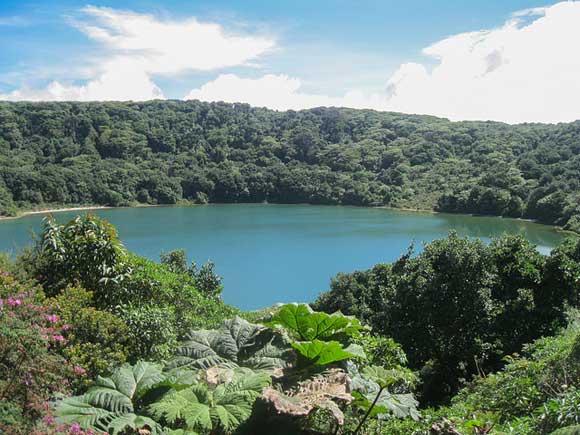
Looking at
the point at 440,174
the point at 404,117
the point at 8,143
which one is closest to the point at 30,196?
the point at 8,143

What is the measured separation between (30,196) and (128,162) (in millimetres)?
27153

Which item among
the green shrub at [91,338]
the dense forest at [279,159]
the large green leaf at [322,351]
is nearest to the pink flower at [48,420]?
the green shrub at [91,338]

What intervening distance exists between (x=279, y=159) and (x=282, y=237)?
55491 mm

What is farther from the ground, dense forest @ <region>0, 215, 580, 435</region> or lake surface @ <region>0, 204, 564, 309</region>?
dense forest @ <region>0, 215, 580, 435</region>

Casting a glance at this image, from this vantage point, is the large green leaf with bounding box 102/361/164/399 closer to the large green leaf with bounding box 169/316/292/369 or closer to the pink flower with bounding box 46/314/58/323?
the large green leaf with bounding box 169/316/292/369

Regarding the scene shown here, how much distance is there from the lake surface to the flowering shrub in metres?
28.5

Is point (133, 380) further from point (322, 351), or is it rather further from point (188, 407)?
point (322, 351)

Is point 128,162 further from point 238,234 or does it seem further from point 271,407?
point 271,407

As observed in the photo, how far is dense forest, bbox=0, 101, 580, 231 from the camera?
76125 mm

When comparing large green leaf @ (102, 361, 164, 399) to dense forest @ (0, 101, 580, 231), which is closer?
large green leaf @ (102, 361, 164, 399)

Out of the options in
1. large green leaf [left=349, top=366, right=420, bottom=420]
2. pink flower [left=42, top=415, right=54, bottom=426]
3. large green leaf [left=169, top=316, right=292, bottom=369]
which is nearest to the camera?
pink flower [left=42, top=415, right=54, bottom=426]

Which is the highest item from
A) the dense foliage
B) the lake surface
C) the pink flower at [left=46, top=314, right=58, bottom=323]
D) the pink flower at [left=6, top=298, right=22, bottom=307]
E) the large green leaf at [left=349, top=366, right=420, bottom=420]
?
the pink flower at [left=6, top=298, right=22, bottom=307]

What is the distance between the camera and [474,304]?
44.4ft

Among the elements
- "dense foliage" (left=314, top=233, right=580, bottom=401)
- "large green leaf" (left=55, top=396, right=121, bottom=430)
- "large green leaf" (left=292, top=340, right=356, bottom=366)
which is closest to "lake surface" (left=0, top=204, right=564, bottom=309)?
"dense foliage" (left=314, top=233, right=580, bottom=401)
